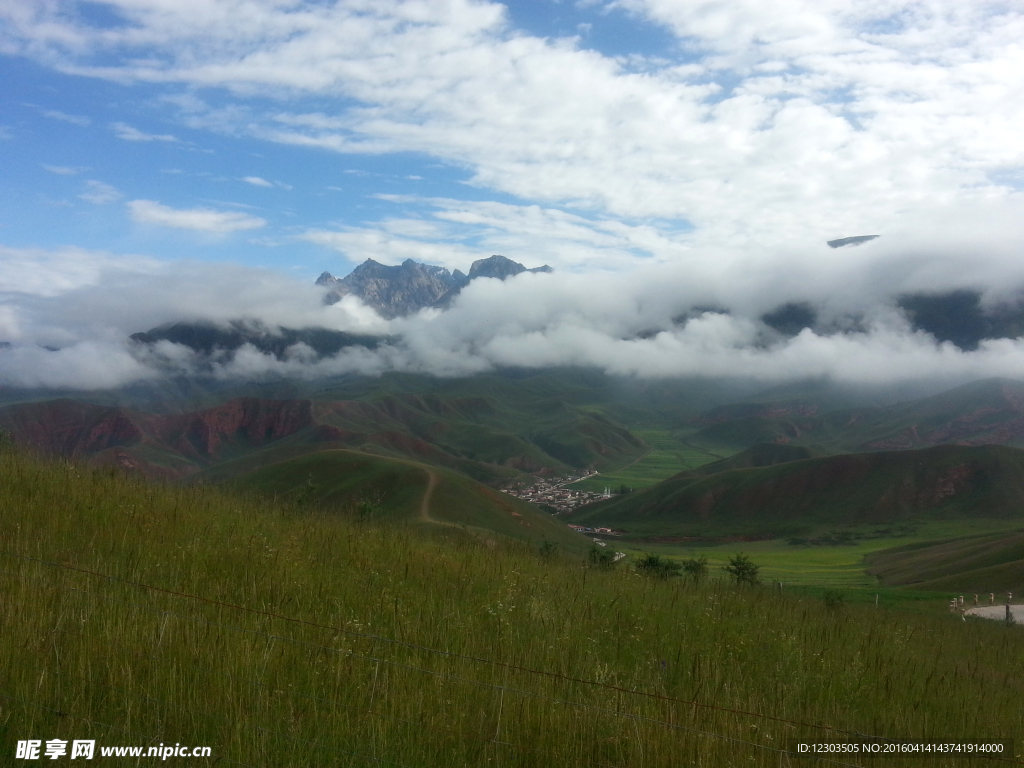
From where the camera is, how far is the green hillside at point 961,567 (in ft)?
190

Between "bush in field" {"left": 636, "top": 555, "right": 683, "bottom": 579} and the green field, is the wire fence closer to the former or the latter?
"bush in field" {"left": 636, "top": 555, "right": 683, "bottom": 579}

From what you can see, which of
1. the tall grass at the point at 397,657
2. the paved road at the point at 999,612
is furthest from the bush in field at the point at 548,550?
the paved road at the point at 999,612

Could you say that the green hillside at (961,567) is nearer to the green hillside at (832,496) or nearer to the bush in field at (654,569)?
the bush in field at (654,569)

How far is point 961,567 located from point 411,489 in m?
68.5

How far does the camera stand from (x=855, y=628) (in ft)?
30.6

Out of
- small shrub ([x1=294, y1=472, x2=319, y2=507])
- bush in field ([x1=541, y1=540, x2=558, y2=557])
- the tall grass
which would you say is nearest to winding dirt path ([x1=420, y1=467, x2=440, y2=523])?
small shrub ([x1=294, y1=472, x2=319, y2=507])

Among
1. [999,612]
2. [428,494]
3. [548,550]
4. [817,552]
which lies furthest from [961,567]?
[548,550]

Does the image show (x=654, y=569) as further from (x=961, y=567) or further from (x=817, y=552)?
(x=817, y=552)

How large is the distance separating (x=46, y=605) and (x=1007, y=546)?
82.4 meters

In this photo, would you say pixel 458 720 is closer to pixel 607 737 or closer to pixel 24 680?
pixel 607 737

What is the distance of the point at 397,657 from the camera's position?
577cm

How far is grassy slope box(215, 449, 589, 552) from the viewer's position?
95.9 m

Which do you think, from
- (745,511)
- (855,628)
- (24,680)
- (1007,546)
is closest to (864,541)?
(745,511)

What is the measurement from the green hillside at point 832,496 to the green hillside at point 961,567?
5166 cm
